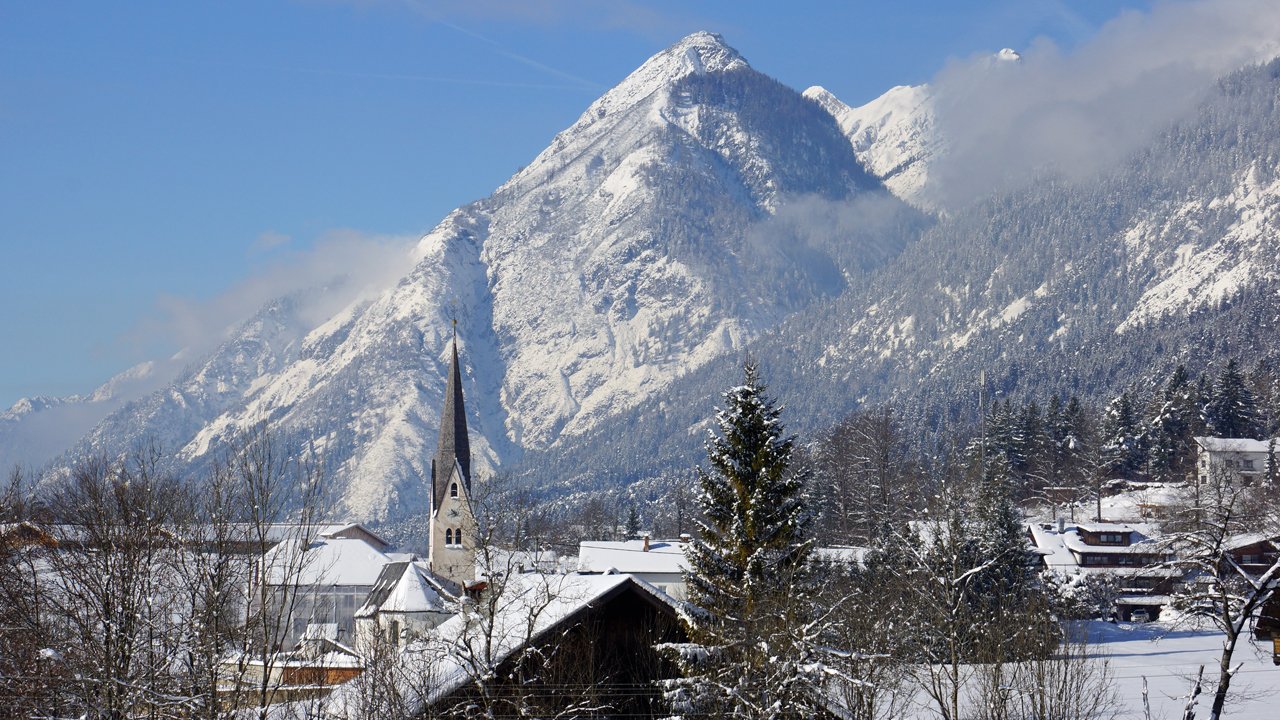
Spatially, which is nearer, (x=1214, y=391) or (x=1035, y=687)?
(x=1035, y=687)

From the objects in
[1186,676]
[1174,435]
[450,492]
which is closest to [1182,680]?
[1186,676]

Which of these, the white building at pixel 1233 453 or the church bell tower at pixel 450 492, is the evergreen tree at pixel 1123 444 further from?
the church bell tower at pixel 450 492

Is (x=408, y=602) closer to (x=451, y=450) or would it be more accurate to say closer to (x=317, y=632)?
(x=451, y=450)

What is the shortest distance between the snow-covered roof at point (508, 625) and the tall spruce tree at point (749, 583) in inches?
94.0

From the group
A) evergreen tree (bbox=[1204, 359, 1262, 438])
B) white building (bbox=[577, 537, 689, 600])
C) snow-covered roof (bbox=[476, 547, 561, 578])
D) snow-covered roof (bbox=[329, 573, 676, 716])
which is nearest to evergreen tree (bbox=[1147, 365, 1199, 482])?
evergreen tree (bbox=[1204, 359, 1262, 438])

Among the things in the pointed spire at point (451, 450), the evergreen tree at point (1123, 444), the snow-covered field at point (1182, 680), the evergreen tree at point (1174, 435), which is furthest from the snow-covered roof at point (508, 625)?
the evergreen tree at point (1174, 435)

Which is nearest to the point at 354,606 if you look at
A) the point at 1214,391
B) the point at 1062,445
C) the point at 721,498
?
the point at 721,498

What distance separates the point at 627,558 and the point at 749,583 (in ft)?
238

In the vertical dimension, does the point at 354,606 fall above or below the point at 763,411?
below

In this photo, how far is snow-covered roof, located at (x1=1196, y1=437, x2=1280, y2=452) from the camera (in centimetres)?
14712

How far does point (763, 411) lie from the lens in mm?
45062

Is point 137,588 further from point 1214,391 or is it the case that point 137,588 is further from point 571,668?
point 1214,391

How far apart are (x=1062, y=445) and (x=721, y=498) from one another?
12897 centimetres

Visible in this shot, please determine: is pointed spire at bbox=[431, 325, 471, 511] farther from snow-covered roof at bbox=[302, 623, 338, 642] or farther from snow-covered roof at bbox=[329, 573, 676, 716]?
snow-covered roof at bbox=[329, 573, 676, 716]
